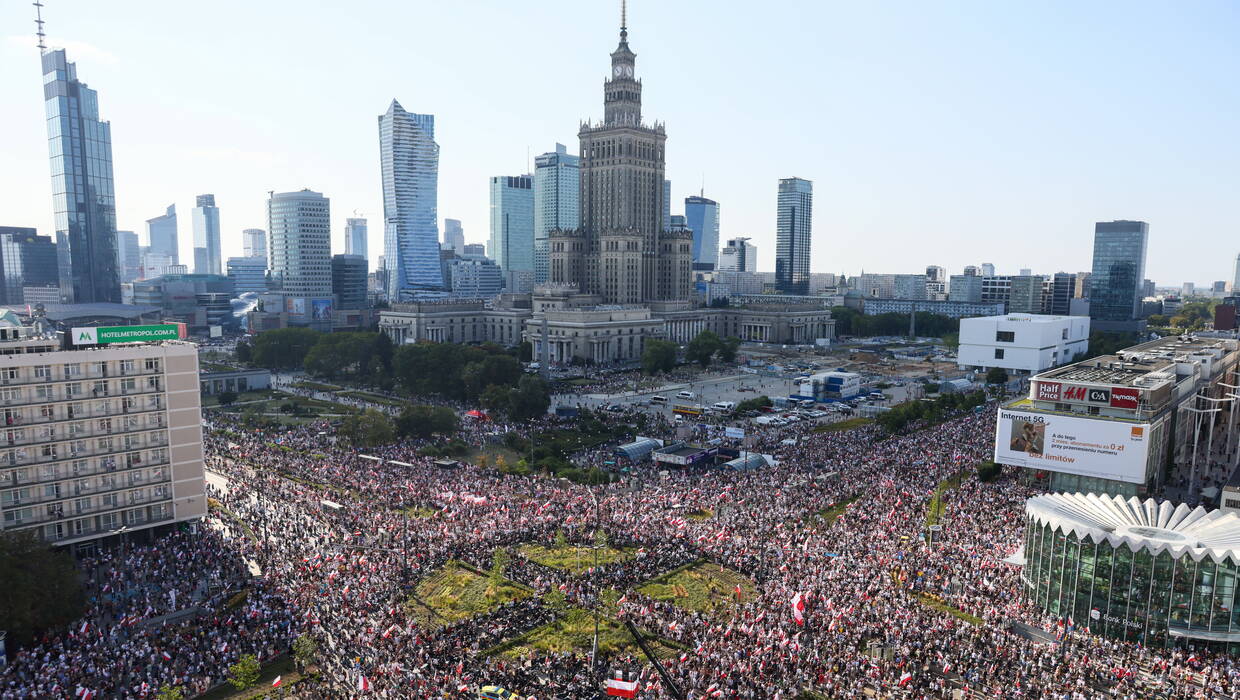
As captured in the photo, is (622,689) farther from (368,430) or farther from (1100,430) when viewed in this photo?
(368,430)

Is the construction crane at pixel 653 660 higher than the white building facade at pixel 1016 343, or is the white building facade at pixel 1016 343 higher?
the white building facade at pixel 1016 343

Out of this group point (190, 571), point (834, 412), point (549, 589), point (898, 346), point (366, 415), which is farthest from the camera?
point (898, 346)

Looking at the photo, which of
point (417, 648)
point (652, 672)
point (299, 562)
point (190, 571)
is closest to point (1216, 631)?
point (652, 672)

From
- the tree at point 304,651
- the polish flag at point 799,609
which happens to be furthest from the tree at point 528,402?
the polish flag at point 799,609

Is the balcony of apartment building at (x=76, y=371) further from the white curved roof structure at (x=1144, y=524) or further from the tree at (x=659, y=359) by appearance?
the tree at (x=659, y=359)

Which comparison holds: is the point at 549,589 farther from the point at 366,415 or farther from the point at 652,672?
the point at 366,415

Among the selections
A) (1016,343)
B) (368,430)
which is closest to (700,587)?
(368,430)
